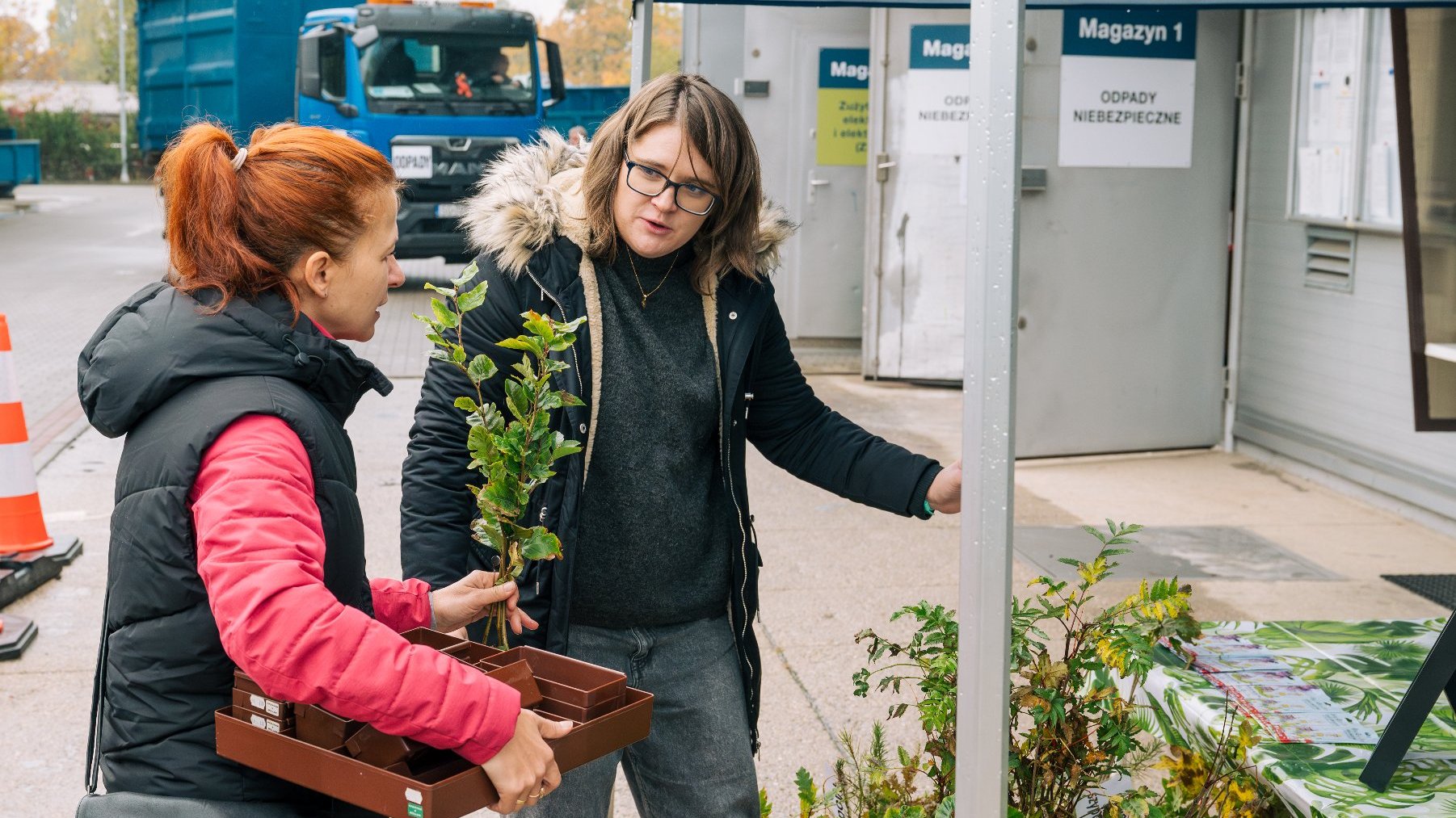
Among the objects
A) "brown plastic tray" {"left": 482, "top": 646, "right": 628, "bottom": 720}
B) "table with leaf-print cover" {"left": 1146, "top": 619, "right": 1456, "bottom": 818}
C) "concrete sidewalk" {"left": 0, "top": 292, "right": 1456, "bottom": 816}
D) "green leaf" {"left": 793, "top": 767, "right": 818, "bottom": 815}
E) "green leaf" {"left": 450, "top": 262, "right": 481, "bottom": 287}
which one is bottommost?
"concrete sidewalk" {"left": 0, "top": 292, "right": 1456, "bottom": 816}

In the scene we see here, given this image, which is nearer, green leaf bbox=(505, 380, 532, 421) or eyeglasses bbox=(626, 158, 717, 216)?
green leaf bbox=(505, 380, 532, 421)

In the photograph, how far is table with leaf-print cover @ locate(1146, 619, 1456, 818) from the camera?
8.96 feet

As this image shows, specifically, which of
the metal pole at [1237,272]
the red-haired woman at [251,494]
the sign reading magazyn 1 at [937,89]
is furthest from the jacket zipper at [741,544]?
the sign reading magazyn 1 at [937,89]

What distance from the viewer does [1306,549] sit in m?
5.87

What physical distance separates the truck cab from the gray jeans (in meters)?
11.5

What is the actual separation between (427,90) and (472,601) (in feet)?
40.5

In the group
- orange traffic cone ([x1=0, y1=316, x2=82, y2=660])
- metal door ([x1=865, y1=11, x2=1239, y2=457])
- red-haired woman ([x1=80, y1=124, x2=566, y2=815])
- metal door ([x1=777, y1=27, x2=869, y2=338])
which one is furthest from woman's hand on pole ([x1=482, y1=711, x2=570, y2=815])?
metal door ([x1=777, y1=27, x2=869, y2=338])

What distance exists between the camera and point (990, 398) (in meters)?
1.97

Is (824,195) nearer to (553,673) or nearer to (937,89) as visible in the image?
(937,89)

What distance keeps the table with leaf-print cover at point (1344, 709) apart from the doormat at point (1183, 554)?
171 cm

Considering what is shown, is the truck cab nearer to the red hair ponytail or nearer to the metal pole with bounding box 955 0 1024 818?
the red hair ponytail

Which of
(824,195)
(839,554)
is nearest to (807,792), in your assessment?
(839,554)

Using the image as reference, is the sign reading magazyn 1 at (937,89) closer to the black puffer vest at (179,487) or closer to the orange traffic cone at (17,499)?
the orange traffic cone at (17,499)

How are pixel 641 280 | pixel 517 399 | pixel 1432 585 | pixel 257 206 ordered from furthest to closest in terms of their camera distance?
1. pixel 1432 585
2. pixel 641 280
3. pixel 517 399
4. pixel 257 206
